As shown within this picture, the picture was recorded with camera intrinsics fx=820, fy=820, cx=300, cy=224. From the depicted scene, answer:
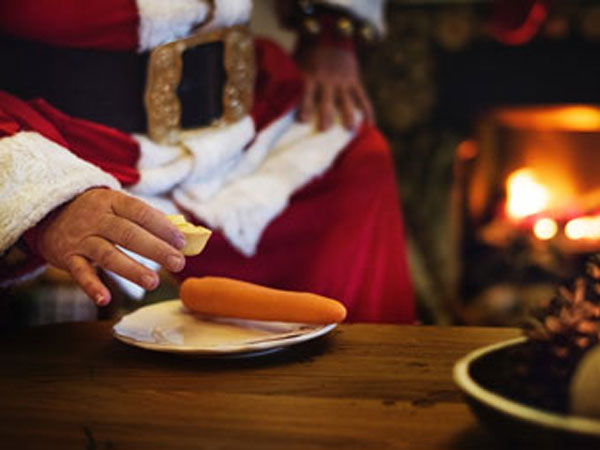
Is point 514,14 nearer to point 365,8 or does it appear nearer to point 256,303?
point 365,8

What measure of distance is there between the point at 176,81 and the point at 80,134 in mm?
159

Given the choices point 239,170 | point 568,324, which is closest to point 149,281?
point 568,324

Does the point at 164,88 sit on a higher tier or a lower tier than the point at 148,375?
higher

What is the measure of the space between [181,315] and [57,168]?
21 centimetres

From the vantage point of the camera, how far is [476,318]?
8.45 feet

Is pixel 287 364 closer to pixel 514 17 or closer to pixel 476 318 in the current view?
pixel 514 17

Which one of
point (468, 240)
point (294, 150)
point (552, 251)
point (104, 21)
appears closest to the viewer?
point (104, 21)

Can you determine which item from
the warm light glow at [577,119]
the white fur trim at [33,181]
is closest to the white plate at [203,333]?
the white fur trim at [33,181]

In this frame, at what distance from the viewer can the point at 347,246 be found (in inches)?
49.4

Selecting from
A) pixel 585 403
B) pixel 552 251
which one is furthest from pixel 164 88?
pixel 552 251

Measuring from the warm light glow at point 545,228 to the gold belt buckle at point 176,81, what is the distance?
1554mm

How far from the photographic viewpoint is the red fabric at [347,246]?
4.05ft

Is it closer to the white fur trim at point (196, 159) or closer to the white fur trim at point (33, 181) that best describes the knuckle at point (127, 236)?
the white fur trim at point (33, 181)

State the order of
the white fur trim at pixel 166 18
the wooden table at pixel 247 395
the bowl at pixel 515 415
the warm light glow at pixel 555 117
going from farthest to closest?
the warm light glow at pixel 555 117 < the white fur trim at pixel 166 18 < the wooden table at pixel 247 395 < the bowl at pixel 515 415
